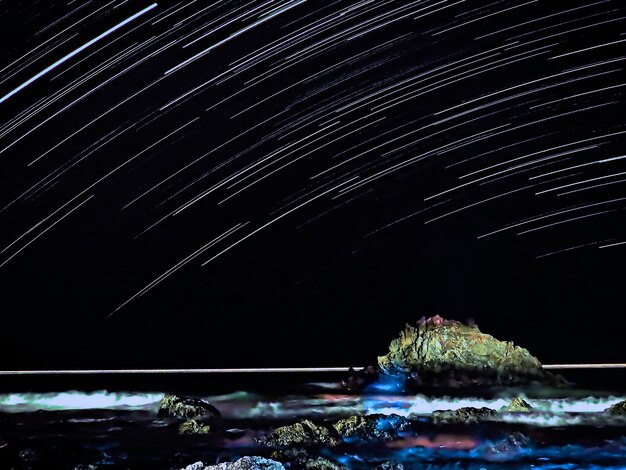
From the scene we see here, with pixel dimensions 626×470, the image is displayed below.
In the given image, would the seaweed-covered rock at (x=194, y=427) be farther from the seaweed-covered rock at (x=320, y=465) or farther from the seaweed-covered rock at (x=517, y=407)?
the seaweed-covered rock at (x=517, y=407)

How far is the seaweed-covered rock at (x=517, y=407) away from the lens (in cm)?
938

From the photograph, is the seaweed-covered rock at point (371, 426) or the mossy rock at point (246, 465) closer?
the mossy rock at point (246, 465)

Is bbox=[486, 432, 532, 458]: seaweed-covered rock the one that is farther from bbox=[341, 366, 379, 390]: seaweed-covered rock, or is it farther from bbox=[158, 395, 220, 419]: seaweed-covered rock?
bbox=[158, 395, 220, 419]: seaweed-covered rock

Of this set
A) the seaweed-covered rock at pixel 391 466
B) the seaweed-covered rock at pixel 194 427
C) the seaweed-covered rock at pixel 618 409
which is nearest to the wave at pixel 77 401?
the seaweed-covered rock at pixel 194 427

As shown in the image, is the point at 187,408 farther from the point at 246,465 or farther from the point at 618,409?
the point at 618,409

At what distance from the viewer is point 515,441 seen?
25.3ft

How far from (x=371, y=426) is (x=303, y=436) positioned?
3.17ft

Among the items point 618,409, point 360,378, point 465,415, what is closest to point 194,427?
point 465,415

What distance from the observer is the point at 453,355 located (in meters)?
12.3

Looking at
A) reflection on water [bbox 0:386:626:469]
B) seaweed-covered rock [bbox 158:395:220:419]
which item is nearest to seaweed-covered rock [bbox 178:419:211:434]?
reflection on water [bbox 0:386:626:469]

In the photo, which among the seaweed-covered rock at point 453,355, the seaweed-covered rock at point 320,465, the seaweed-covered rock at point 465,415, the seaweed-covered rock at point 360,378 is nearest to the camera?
the seaweed-covered rock at point 320,465

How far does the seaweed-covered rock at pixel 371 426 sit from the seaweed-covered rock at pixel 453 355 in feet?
11.3

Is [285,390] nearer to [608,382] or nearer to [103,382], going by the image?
[103,382]

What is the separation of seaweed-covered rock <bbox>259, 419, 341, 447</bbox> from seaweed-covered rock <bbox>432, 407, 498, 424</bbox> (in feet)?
5.57
